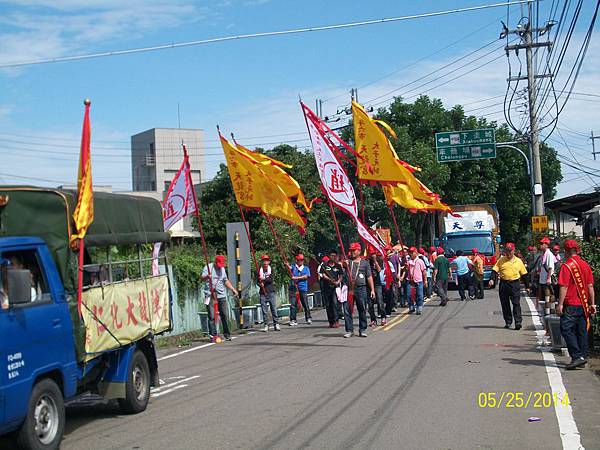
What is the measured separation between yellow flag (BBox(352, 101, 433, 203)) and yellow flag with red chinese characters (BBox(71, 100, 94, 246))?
1154cm

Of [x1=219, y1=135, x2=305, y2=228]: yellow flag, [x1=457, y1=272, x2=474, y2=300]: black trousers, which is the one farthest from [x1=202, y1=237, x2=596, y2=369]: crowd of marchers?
[x1=457, y1=272, x2=474, y2=300]: black trousers

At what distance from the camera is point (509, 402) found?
30.1 feet

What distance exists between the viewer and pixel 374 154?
19344mm

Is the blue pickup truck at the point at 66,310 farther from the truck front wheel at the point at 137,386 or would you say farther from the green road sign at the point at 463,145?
the green road sign at the point at 463,145

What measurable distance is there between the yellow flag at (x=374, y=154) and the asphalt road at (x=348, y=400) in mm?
4982

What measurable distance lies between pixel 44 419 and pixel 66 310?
43.7 inches

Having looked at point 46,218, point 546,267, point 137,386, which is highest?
point 46,218

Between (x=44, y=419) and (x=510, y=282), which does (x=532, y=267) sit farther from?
(x=44, y=419)

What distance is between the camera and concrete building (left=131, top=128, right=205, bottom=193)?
7581cm

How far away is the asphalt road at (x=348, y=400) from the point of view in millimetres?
7660

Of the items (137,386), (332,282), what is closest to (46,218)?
(137,386)

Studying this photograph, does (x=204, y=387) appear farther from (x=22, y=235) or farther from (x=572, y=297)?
(x=572, y=297)

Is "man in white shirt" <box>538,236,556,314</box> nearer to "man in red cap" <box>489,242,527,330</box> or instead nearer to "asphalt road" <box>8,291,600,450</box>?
"man in red cap" <box>489,242,527,330</box>
